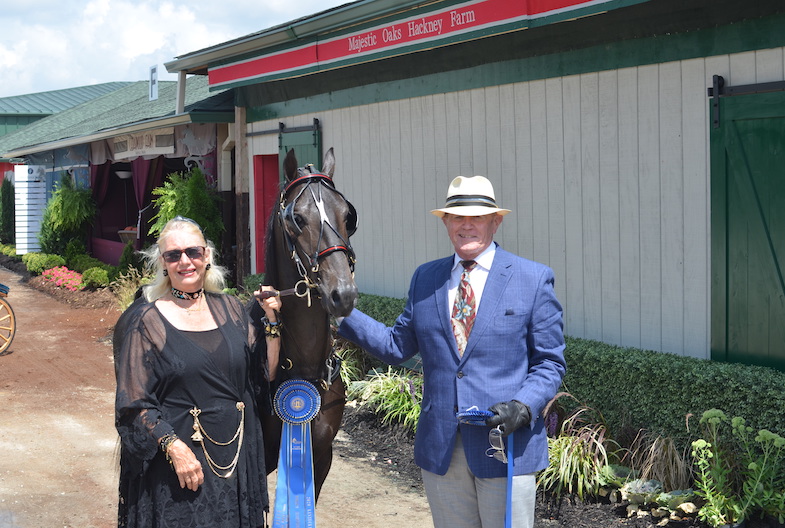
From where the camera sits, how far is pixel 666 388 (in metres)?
5.86

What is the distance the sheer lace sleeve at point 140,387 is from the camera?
10.9 feet

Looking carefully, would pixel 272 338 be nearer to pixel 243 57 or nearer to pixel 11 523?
pixel 11 523

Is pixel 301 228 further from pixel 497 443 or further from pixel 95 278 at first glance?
pixel 95 278

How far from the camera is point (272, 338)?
3.69 meters

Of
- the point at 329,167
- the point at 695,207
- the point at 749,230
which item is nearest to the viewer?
the point at 329,167

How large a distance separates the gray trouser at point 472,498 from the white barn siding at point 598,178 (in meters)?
3.04

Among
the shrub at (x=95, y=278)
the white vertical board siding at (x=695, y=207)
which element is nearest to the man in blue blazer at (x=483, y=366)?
the white vertical board siding at (x=695, y=207)

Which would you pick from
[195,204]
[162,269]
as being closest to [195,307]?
[162,269]

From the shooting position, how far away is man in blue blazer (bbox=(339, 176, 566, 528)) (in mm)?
3482

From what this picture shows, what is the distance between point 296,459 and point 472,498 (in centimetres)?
84

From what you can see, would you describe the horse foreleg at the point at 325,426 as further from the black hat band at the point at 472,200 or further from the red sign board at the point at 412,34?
the red sign board at the point at 412,34

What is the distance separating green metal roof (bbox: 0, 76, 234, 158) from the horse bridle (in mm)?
9088

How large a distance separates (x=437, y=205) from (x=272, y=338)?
5.12 meters

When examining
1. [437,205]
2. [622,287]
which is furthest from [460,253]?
[437,205]
